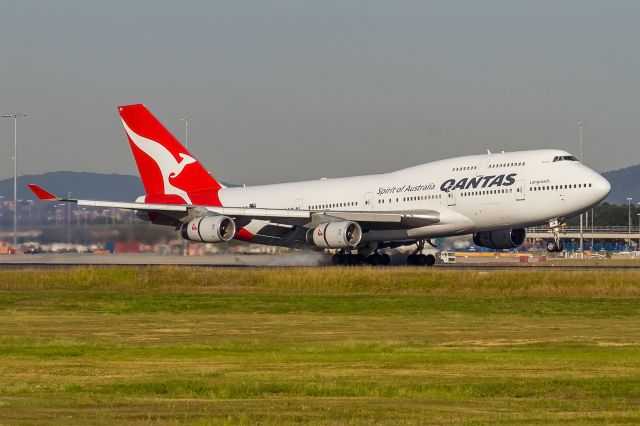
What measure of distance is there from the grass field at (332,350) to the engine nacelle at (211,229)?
14985 mm

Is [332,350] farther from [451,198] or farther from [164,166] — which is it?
[164,166]

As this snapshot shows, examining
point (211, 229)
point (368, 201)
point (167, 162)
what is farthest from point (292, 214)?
point (167, 162)

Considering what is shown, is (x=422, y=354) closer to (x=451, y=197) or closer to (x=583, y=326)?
(x=583, y=326)

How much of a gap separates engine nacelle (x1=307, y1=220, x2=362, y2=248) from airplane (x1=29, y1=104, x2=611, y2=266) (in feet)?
0.16

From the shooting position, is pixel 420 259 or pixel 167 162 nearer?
pixel 420 259

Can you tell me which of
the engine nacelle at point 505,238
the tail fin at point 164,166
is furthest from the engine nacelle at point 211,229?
the engine nacelle at point 505,238

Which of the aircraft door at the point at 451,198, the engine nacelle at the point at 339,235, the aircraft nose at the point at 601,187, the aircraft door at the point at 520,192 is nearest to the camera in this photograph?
the aircraft nose at the point at 601,187

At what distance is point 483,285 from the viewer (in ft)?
164

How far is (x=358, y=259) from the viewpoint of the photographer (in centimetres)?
6931

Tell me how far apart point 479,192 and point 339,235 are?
7111 mm

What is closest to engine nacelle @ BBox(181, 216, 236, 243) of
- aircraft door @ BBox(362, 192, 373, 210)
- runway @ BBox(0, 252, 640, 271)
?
runway @ BBox(0, 252, 640, 271)

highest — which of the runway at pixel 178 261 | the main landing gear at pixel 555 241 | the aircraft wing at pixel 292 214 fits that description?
the aircraft wing at pixel 292 214

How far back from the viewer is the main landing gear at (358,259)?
69.2m

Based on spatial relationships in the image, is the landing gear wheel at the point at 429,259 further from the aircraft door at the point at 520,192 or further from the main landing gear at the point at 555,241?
the aircraft door at the point at 520,192
